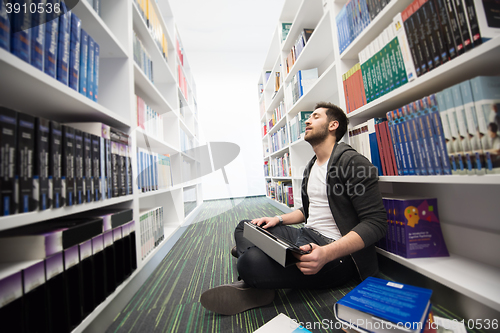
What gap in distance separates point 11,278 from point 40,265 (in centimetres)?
8

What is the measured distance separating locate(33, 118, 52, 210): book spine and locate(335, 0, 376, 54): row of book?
1.45 m

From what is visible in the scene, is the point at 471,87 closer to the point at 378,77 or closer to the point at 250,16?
the point at 378,77

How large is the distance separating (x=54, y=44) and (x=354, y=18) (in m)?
1.41

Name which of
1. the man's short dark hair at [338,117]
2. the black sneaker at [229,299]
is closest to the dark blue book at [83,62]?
the black sneaker at [229,299]

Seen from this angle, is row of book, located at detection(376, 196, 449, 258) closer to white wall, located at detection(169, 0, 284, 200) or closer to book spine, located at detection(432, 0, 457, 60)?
book spine, located at detection(432, 0, 457, 60)

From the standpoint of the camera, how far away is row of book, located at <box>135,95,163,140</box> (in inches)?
53.2

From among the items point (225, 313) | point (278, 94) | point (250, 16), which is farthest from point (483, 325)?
point (250, 16)

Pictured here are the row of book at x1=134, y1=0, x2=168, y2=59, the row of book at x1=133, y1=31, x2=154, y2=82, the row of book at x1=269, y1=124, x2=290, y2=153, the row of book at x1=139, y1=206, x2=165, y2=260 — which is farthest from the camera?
the row of book at x1=269, y1=124, x2=290, y2=153

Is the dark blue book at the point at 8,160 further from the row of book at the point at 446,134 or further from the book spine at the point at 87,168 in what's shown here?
the row of book at the point at 446,134

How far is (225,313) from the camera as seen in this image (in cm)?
84

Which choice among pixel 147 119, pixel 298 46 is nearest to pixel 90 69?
pixel 147 119

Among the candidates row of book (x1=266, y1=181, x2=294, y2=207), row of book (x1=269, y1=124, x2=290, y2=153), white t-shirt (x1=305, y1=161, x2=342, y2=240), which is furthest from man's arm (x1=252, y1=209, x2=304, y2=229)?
row of book (x1=269, y1=124, x2=290, y2=153)

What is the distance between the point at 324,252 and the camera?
730mm

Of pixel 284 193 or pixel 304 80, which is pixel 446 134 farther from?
pixel 284 193
